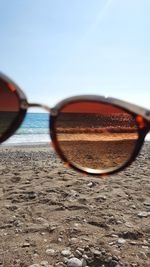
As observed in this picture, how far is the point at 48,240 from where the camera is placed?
3904 millimetres

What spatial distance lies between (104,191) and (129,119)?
440 centimetres

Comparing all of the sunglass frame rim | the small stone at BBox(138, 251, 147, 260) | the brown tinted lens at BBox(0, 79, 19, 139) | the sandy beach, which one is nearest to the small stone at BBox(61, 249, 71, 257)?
the sandy beach

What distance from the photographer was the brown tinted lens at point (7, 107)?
5.89ft

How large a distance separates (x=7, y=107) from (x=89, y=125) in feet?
1.77

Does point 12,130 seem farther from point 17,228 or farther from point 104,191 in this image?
point 104,191

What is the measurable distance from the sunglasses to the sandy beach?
1657mm

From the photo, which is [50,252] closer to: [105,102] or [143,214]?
[143,214]

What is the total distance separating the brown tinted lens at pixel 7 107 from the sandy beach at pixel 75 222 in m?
1.97

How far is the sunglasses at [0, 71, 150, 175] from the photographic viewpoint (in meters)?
1.72

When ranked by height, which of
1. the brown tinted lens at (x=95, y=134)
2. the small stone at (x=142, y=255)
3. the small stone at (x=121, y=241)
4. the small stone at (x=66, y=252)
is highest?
the brown tinted lens at (x=95, y=134)

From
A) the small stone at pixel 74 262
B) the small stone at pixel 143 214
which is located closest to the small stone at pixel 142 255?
the small stone at pixel 74 262

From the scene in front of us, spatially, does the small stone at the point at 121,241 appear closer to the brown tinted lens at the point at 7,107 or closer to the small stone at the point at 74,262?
the small stone at the point at 74,262

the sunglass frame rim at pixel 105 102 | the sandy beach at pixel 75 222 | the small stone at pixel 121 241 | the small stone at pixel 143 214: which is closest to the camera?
the sunglass frame rim at pixel 105 102

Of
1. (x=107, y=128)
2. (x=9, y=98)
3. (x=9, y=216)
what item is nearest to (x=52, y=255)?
(x=9, y=216)
